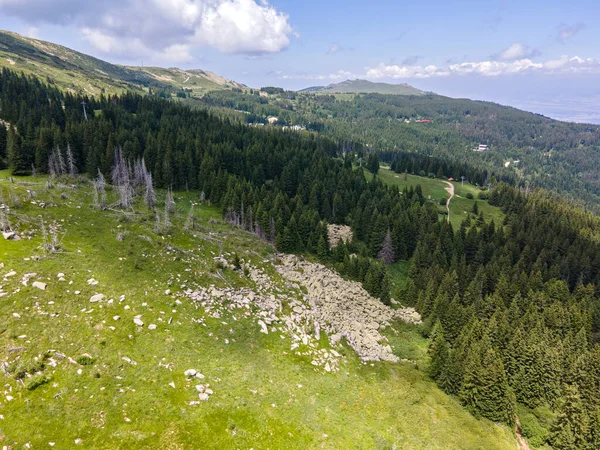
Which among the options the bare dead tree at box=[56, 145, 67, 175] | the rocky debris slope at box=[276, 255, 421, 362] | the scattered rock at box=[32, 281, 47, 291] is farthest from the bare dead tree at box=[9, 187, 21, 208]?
the rocky debris slope at box=[276, 255, 421, 362]

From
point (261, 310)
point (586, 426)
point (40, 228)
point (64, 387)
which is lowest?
point (586, 426)

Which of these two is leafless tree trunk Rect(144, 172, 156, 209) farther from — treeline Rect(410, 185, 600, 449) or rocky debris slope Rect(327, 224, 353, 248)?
treeline Rect(410, 185, 600, 449)

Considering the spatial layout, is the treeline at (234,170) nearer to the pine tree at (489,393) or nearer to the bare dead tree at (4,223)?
the pine tree at (489,393)

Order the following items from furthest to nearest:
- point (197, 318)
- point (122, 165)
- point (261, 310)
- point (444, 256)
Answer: point (122, 165), point (444, 256), point (261, 310), point (197, 318)

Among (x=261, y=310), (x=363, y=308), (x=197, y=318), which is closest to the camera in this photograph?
(x=197, y=318)

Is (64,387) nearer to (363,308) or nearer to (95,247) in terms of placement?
(95,247)

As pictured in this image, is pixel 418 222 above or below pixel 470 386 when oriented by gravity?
above

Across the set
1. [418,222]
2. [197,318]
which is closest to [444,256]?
[418,222]
